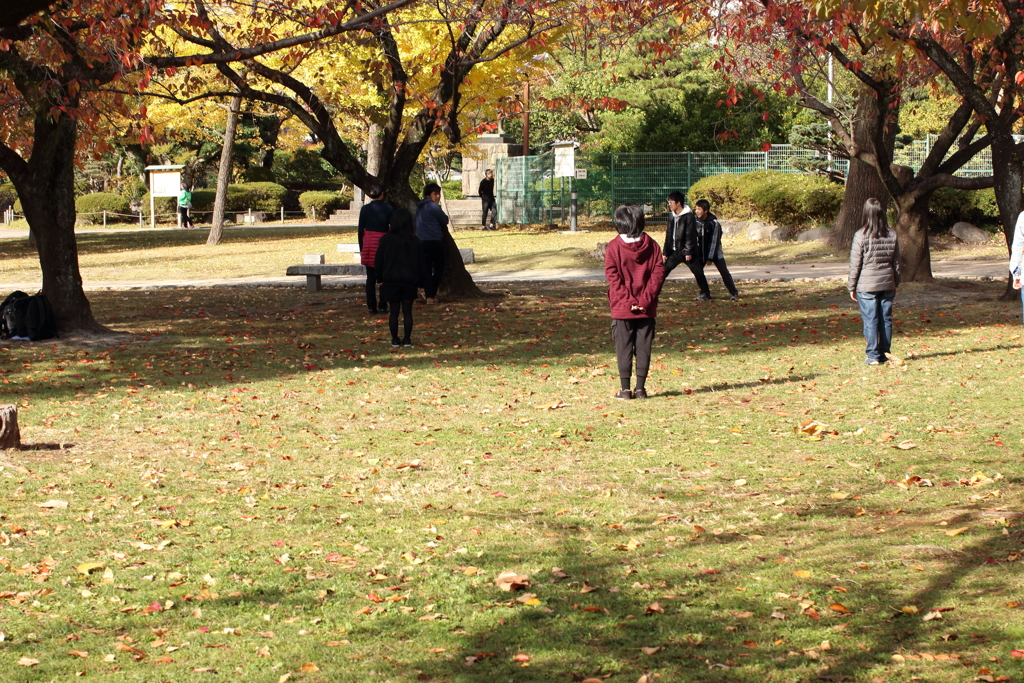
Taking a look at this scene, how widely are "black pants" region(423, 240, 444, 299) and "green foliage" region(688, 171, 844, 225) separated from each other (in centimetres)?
1355

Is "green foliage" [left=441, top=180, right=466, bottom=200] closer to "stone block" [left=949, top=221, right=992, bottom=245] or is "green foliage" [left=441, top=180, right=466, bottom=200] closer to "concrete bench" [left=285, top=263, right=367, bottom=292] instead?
"stone block" [left=949, top=221, right=992, bottom=245]

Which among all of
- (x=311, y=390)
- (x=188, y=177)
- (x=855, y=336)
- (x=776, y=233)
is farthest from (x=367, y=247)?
(x=188, y=177)

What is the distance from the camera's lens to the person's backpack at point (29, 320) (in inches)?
529

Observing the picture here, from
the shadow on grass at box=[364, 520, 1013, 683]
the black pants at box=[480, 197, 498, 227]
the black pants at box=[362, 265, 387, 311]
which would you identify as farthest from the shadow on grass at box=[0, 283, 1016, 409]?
the black pants at box=[480, 197, 498, 227]

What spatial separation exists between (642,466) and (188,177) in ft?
148

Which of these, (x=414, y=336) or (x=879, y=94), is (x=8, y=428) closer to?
(x=414, y=336)

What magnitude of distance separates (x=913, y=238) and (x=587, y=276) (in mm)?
6519

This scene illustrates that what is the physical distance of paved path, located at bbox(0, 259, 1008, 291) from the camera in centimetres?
2028

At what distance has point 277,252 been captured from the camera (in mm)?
28766

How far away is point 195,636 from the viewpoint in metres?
4.65

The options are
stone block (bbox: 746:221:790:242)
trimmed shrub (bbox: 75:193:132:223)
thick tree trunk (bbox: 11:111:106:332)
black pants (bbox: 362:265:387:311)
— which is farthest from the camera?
trimmed shrub (bbox: 75:193:132:223)

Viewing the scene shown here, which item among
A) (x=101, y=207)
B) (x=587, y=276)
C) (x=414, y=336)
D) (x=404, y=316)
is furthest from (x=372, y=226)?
(x=101, y=207)

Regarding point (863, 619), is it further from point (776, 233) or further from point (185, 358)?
point (776, 233)

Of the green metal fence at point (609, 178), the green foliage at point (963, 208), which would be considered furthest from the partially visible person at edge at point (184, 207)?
the green foliage at point (963, 208)
